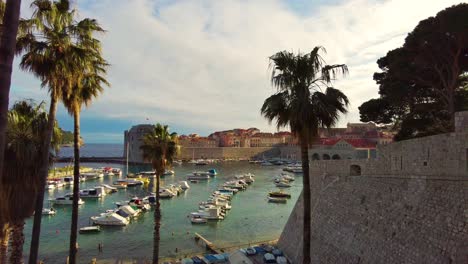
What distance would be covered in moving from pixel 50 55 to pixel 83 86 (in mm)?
3530

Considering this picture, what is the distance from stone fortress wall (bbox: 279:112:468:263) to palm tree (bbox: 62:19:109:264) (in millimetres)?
11744

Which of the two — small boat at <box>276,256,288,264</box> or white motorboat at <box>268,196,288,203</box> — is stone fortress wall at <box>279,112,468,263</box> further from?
white motorboat at <box>268,196,288,203</box>

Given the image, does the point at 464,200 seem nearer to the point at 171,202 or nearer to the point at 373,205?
the point at 373,205

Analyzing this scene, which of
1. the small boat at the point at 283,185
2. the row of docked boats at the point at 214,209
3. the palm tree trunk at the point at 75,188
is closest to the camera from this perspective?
the palm tree trunk at the point at 75,188

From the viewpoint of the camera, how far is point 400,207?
13.4 m

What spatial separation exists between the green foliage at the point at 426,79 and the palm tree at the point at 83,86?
14.1 meters

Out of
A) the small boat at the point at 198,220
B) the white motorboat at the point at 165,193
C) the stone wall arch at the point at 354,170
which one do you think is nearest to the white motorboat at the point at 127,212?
the small boat at the point at 198,220

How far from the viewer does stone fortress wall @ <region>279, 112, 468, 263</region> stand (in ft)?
35.7

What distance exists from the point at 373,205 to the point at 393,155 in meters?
2.35

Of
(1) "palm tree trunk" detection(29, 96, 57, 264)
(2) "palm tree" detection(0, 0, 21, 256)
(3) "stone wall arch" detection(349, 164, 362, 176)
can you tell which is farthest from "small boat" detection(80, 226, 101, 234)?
(2) "palm tree" detection(0, 0, 21, 256)

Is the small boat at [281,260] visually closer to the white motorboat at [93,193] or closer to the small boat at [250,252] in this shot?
the small boat at [250,252]

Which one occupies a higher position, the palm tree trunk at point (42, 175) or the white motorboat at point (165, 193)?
the palm tree trunk at point (42, 175)

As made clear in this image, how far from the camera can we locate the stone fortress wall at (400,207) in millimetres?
10891

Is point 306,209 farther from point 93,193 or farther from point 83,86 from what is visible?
point 93,193
